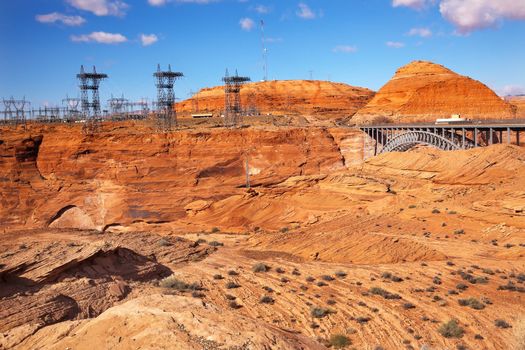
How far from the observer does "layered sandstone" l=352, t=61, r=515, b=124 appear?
59500 millimetres

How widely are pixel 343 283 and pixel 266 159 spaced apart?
3179cm

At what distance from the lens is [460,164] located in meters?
31.4

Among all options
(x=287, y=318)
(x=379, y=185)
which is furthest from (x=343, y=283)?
(x=379, y=185)

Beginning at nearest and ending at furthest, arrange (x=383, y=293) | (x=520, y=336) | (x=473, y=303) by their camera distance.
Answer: (x=520, y=336) < (x=473, y=303) < (x=383, y=293)

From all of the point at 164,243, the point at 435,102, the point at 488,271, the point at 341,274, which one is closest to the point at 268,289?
the point at 341,274

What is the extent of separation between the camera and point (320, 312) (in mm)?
13586

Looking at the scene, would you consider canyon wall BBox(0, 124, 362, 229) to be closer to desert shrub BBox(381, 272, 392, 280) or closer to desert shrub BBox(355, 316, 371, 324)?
desert shrub BBox(381, 272, 392, 280)

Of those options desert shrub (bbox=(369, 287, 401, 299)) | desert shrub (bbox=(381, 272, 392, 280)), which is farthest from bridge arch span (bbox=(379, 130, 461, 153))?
desert shrub (bbox=(369, 287, 401, 299))

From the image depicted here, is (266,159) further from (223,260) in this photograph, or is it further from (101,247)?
(101,247)

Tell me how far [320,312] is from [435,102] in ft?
172

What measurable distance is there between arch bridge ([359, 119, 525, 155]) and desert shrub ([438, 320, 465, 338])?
862 inches

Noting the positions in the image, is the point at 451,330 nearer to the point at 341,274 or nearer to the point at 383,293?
the point at 383,293

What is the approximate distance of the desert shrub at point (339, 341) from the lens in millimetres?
11875

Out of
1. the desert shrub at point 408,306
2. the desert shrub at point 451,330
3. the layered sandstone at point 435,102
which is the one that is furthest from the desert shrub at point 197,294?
the layered sandstone at point 435,102
